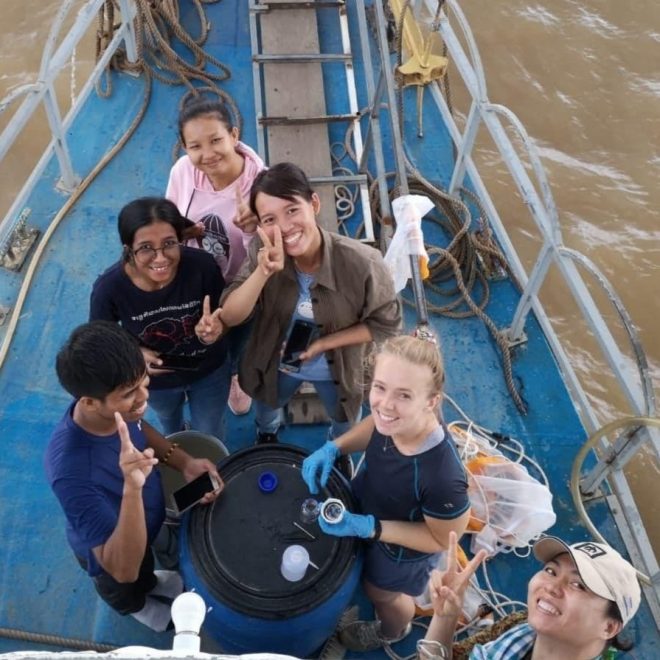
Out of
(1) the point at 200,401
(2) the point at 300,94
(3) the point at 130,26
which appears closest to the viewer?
(1) the point at 200,401

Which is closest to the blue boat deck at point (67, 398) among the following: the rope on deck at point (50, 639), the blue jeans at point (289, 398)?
the rope on deck at point (50, 639)

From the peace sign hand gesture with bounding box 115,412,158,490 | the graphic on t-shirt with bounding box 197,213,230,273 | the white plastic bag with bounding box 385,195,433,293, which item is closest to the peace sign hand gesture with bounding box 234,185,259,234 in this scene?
the graphic on t-shirt with bounding box 197,213,230,273

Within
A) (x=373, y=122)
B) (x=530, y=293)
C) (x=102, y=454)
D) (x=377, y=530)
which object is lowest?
(x=530, y=293)

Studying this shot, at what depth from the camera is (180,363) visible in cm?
238

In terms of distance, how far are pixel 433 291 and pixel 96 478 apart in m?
2.51

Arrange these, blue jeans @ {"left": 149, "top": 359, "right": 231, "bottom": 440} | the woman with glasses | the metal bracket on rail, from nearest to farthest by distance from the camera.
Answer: the woman with glasses
blue jeans @ {"left": 149, "top": 359, "right": 231, "bottom": 440}
the metal bracket on rail

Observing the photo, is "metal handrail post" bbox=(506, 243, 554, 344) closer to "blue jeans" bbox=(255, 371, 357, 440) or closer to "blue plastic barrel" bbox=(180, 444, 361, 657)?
"blue jeans" bbox=(255, 371, 357, 440)

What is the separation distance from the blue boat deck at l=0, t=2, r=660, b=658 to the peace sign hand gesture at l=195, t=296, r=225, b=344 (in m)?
→ 1.16

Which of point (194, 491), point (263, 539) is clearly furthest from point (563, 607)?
point (194, 491)

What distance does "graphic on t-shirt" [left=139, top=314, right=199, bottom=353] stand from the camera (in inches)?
88.2

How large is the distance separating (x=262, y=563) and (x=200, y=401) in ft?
3.03

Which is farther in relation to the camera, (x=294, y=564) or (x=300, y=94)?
(x=300, y=94)

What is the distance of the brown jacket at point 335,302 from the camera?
2.15 meters

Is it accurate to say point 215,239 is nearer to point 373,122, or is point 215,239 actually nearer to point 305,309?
point 305,309
